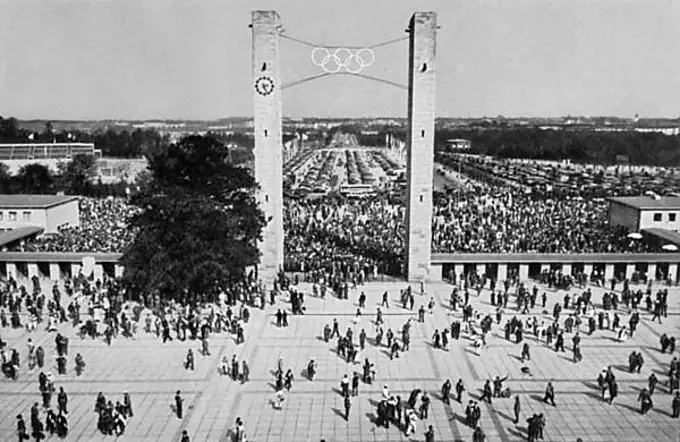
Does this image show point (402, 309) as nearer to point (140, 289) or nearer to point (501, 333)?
point (501, 333)

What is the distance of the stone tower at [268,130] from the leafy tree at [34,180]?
38.8m

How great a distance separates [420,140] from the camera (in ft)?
110

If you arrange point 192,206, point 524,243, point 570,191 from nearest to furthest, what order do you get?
point 192,206 < point 524,243 < point 570,191

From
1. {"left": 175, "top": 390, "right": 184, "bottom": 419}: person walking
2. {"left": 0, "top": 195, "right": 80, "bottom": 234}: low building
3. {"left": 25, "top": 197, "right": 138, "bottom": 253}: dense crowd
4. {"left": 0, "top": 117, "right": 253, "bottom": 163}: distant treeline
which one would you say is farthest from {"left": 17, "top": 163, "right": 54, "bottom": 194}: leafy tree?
{"left": 175, "top": 390, "right": 184, "bottom": 419}: person walking

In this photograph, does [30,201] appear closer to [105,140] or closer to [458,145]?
[105,140]

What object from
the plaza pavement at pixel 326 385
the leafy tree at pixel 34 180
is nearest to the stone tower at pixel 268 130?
the plaza pavement at pixel 326 385

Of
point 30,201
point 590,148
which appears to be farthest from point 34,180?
point 590,148

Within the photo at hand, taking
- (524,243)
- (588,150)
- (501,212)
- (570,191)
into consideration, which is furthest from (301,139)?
(524,243)

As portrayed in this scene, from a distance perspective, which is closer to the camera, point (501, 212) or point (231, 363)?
point (231, 363)

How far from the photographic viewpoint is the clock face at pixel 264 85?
33469 millimetres

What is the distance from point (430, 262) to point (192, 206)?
12628 millimetres

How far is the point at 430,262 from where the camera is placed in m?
34.4

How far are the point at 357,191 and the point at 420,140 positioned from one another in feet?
122

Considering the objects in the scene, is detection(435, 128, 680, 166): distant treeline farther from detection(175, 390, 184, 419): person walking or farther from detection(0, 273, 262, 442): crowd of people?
detection(175, 390, 184, 419): person walking
